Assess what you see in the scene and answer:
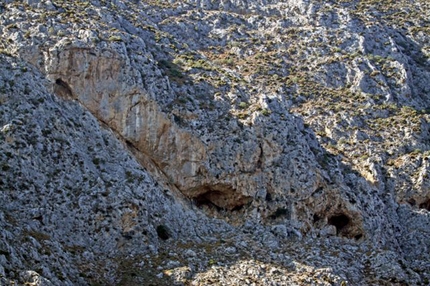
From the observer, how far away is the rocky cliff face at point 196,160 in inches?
1136

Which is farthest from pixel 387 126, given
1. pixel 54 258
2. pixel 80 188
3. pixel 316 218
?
pixel 54 258

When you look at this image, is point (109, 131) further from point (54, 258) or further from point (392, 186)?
point (392, 186)

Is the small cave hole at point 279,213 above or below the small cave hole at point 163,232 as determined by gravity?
above

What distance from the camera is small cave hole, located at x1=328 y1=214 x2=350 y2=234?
1538 inches

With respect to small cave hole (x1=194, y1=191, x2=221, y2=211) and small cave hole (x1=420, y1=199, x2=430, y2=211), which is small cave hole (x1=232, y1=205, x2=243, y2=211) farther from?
small cave hole (x1=420, y1=199, x2=430, y2=211)

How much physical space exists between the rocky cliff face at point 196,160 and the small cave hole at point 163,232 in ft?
0.95

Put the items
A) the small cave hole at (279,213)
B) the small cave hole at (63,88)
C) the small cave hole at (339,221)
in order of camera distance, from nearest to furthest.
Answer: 1. the small cave hole at (279,213)
2. the small cave hole at (63,88)
3. the small cave hole at (339,221)

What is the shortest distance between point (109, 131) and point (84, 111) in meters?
2.44

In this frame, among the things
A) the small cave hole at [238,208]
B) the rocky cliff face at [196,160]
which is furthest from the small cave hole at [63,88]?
the small cave hole at [238,208]

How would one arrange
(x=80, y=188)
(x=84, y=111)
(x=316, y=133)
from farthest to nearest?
(x=316, y=133), (x=84, y=111), (x=80, y=188)

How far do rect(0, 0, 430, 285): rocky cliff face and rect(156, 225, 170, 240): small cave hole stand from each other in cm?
29

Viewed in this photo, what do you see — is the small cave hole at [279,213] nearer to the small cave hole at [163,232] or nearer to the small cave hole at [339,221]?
the small cave hole at [339,221]

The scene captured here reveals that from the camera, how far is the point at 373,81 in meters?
54.8

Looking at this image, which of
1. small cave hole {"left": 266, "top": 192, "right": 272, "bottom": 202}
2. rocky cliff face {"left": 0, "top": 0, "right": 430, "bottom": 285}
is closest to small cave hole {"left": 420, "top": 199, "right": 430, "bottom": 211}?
rocky cliff face {"left": 0, "top": 0, "right": 430, "bottom": 285}
